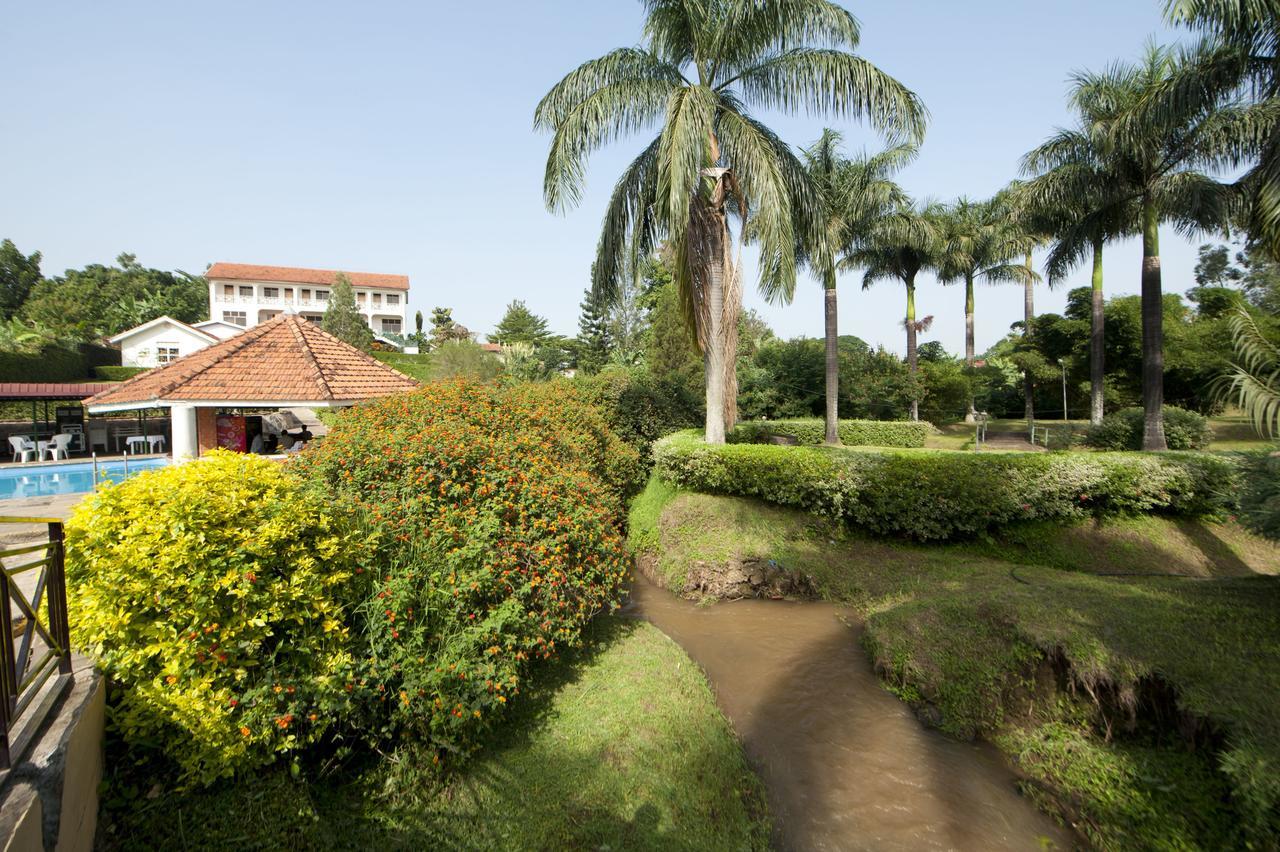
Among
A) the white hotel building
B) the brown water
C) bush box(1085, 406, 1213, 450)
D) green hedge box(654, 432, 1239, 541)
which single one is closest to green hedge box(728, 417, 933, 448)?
bush box(1085, 406, 1213, 450)

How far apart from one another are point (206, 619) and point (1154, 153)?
19.3m

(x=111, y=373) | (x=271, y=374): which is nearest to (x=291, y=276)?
(x=111, y=373)

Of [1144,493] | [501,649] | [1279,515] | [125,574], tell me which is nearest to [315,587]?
[125,574]

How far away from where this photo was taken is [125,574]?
3.83 metres

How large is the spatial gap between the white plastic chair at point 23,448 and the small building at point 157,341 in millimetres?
15126

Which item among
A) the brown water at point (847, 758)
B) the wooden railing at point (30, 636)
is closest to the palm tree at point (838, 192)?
the brown water at point (847, 758)

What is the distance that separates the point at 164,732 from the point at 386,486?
2727 millimetres

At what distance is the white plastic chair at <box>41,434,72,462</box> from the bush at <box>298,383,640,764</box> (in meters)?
22.3

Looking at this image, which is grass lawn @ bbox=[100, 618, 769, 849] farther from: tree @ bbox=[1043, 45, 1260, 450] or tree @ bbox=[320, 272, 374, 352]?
tree @ bbox=[320, 272, 374, 352]

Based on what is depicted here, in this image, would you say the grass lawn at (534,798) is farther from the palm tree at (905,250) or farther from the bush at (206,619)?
the palm tree at (905,250)

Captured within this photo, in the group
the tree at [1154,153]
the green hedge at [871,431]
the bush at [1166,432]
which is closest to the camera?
the tree at [1154,153]

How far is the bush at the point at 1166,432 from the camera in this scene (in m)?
15.3

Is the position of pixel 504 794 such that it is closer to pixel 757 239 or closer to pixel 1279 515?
pixel 1279 515

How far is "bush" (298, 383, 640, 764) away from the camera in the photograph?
473 cm
